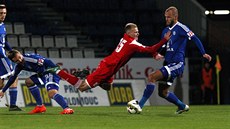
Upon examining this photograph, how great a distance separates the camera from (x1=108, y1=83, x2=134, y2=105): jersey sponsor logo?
73.3 feet

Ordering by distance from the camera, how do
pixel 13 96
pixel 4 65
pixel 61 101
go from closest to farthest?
pixel 61 101
pixel 4 65
pixel 13 96

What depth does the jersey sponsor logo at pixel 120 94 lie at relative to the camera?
22344 mm

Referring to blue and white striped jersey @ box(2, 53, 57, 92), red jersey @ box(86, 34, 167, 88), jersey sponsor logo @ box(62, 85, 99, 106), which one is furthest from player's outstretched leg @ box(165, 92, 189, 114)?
jersey sponsor logo @ box(62, 85, 99, 106)

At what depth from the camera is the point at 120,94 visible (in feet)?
74.2

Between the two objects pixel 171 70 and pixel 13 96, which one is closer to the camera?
pixel 171 70

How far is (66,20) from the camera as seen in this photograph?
27953 mm

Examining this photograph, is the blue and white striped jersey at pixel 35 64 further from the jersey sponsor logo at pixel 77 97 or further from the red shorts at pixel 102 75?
the jersey sponsor logo at pixel 77 97

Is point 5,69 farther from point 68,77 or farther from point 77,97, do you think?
point 77,97

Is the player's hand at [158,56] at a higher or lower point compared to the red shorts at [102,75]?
higher

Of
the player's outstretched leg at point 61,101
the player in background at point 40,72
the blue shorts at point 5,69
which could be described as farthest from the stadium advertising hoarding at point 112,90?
the player's outstretched leg at point 61,101

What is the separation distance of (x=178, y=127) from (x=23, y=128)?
2.18 meters

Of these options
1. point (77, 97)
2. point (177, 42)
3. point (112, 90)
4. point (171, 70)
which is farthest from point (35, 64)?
point (112, 90)

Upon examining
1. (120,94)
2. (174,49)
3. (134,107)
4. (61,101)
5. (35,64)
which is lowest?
(120,94)

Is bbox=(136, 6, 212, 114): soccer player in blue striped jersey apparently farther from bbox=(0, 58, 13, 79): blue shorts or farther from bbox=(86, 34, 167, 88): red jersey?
bbox=(0, 58, 13, 79): blue shorts
